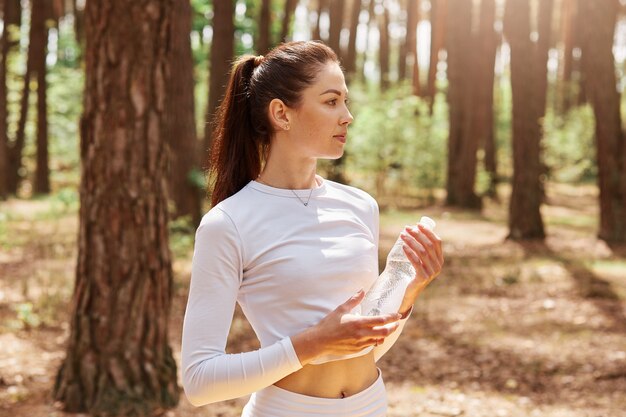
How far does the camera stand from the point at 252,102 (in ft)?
7.94

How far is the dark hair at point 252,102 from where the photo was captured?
2.34m

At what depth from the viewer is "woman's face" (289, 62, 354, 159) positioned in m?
2.31

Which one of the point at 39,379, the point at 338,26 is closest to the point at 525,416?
the point at 39,379

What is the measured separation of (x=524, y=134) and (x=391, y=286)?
506 inches

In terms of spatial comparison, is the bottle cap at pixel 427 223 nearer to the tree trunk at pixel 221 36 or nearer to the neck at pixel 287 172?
the neck at pixel 287 172

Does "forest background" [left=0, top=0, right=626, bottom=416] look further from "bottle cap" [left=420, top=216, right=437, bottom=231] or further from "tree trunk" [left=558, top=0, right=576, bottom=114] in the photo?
"tree trunk" [left=558, top=0, right=576, bottom=114]

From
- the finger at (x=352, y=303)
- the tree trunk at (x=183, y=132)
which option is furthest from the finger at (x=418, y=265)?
the tree trunk at (x=183, y=132)

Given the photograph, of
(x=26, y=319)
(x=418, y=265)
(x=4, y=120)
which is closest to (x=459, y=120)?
(x=4, y=120)

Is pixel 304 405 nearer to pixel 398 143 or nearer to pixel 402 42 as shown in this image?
pixel 398 143

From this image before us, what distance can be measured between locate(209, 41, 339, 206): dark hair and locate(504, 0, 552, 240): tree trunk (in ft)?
41.6

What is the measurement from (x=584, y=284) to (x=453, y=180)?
1098 centimetres

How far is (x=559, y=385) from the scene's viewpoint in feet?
22.2

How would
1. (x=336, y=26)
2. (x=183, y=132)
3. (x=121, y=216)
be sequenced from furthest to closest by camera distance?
(x=336, y=26) → (x=183, y=132) → (x=121, y=216)

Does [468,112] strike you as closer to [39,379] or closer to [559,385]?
[559,385]
